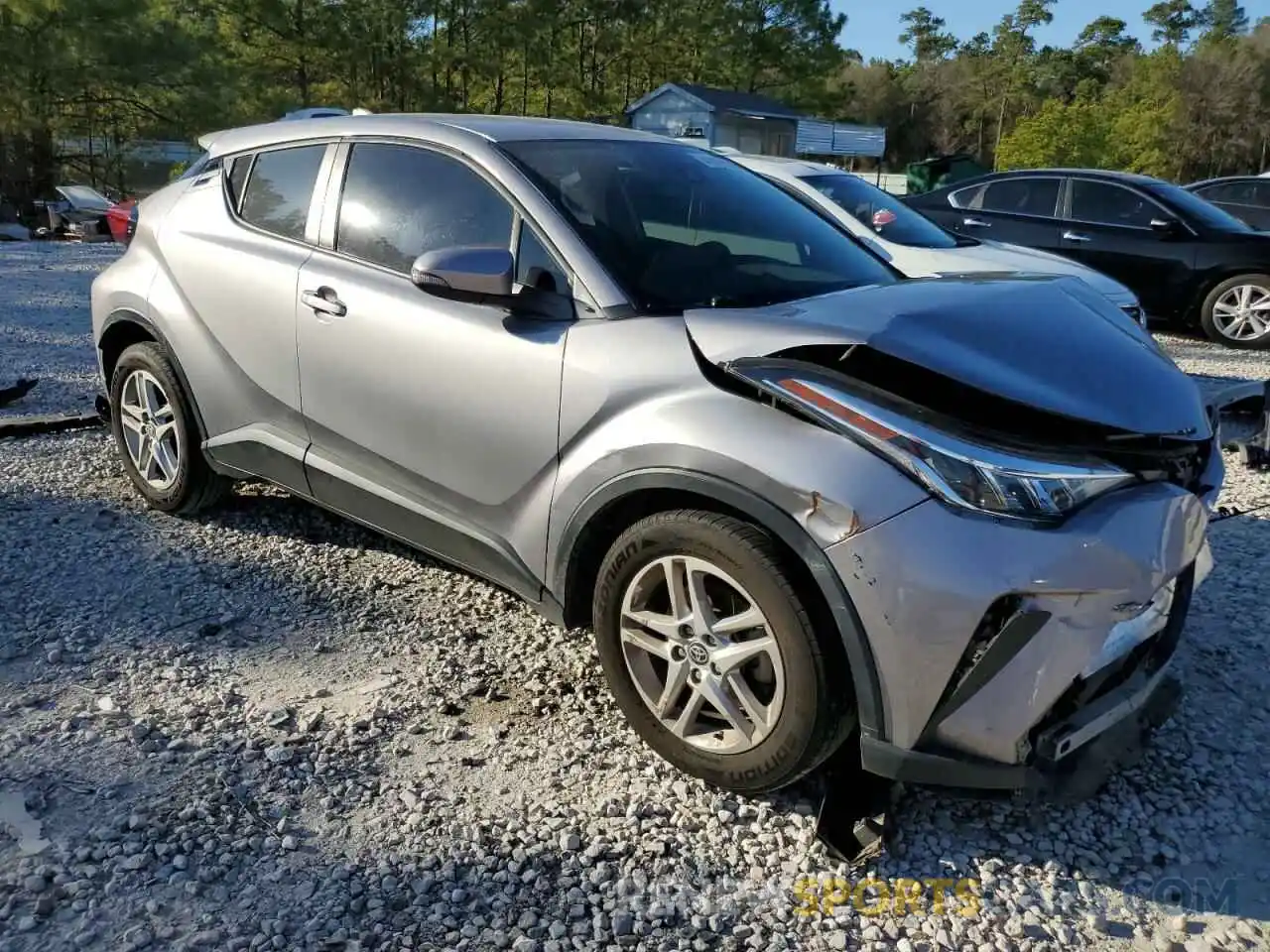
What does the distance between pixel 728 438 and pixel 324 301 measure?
1725mm

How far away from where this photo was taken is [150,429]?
4.46 meters

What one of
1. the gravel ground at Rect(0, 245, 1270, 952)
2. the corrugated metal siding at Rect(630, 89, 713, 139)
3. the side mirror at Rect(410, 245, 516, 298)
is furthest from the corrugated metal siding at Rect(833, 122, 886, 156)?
the side mirror at Rect(410, 245, 516, 298)

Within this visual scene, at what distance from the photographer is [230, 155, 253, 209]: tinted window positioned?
4.07 m

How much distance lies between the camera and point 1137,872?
2502 mm

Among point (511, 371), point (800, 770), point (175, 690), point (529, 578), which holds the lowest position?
point (175, 690)

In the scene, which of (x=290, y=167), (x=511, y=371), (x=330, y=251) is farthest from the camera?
(x=290, y=167)

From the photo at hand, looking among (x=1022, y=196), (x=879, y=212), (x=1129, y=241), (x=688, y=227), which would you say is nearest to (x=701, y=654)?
(x=688, y=227)

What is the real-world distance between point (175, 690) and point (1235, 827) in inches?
120

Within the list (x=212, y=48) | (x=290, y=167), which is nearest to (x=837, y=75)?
(x=212, y=48)

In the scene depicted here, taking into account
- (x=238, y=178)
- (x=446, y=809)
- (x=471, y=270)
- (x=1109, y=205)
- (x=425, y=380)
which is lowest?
(x=446, y=809)

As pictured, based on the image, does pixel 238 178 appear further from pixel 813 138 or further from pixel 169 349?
pixel 813 138

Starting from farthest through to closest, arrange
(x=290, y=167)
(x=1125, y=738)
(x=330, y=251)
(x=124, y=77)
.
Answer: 1. (x=124, y=77)
2. (x=290, y=167)
3. (x=330, y=251)
4. (x=1125, y=738)

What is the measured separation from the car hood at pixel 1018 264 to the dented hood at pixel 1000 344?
431 cm

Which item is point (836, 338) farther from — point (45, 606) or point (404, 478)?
point (45, 606)
